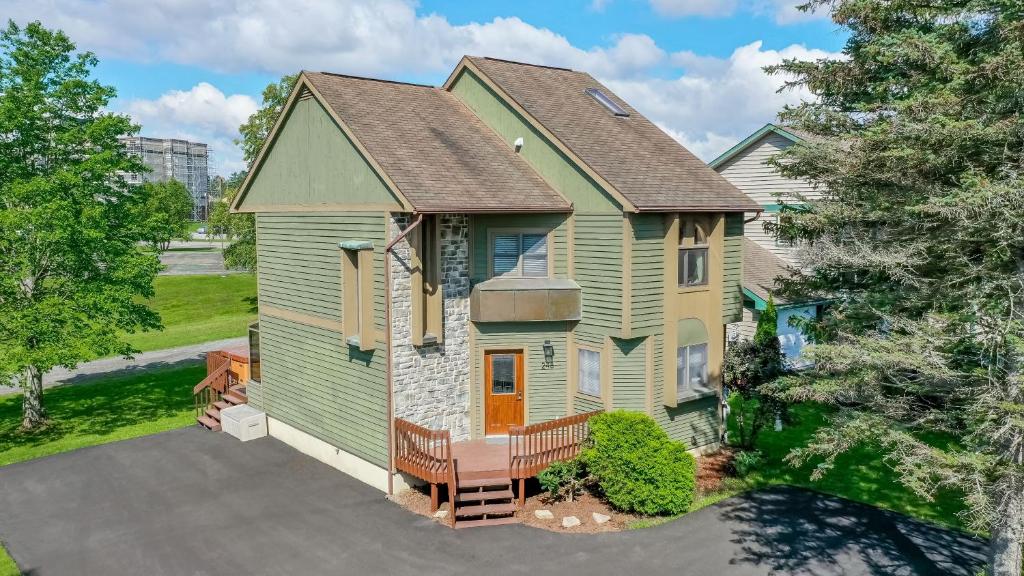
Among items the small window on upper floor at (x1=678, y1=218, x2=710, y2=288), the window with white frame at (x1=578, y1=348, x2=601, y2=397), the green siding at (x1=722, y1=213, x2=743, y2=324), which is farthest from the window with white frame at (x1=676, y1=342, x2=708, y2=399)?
the window with white frame at (x1=578, y1=348, x2=601, y2=397)

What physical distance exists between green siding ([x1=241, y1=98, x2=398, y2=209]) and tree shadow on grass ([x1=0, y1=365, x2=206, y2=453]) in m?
8.36

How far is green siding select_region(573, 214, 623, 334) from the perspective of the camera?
15.1m

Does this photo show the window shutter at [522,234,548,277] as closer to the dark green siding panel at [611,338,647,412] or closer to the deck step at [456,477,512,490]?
the dark green siding panel at [611,338,647,412]

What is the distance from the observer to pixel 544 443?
47.7 ft

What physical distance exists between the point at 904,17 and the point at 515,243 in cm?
864

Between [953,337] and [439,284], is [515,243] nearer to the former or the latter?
[439,284]

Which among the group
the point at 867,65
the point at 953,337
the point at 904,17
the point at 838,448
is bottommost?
the point at 838,448

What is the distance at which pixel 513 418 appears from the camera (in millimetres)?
16406

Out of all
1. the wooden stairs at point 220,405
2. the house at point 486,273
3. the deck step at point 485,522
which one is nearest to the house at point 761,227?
the house at point 486,273

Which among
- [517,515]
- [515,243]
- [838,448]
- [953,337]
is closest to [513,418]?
[517,515]

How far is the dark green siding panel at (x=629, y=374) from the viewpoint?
610 inches

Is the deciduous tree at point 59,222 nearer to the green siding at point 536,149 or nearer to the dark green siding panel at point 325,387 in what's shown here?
the dark green siding panel at point 325,387

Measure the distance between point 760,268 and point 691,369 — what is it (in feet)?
28.7

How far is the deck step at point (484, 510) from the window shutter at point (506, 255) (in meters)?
5.19
